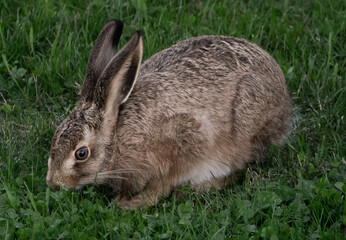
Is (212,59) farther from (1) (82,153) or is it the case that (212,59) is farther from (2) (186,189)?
(1) (82,153)

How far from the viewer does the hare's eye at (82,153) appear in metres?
4.85

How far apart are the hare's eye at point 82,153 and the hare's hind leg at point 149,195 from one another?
→ 0.54m

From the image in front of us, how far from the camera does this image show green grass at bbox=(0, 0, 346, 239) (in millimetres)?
4582

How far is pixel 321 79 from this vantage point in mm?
6449

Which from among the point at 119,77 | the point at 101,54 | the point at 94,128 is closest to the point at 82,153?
the point at 94,128

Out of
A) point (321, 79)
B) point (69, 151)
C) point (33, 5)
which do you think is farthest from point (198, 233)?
point (33, 5)

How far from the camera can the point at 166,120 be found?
514 cm

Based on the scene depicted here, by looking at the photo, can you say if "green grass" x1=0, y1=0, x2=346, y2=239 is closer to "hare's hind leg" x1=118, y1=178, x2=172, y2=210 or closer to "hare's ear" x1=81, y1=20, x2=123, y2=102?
"hare's hind leg" x1=118, y1=178, x2=172, y2=210

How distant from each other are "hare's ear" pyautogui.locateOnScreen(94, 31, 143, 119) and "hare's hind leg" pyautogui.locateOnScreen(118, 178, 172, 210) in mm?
660

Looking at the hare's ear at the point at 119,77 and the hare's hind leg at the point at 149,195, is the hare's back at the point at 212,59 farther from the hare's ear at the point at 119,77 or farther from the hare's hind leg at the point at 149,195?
the hare's hind leg at the point at 149,195

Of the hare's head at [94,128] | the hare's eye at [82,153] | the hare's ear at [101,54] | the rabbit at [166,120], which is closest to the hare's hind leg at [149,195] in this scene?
the rabbit at [166,120]

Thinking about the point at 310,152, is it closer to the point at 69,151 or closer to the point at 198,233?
the point at 198,233

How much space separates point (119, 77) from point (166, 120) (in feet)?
1.74

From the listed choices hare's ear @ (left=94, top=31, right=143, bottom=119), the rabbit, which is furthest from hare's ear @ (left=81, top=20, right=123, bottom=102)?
hare's ear @ (left=94, top=31, right=143, bottom=119)
